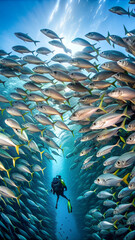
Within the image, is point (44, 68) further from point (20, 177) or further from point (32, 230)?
point (32, 230)

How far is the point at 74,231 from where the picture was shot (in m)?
13.2

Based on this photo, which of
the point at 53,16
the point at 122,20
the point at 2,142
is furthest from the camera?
the point at 122,20

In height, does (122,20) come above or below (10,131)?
above

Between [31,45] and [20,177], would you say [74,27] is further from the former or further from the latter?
[20,177]

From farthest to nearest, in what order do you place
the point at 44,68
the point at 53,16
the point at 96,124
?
the point at 53,16 → the point at 44,68 → the point at 96,124

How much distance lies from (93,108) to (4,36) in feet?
45.1

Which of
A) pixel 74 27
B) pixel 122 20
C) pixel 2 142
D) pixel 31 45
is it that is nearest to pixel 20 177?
pixel 2 142

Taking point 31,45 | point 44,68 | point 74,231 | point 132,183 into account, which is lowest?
point 74,231

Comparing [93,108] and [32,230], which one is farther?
[32,230]

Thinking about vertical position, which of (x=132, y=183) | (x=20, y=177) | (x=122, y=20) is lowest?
(x=132, y=183)

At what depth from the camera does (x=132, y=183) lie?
2.63 m

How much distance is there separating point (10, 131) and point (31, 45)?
8.90m

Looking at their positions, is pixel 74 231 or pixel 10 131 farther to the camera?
pixel 74 231

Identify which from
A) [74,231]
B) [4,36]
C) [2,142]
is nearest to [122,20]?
[4,36]
